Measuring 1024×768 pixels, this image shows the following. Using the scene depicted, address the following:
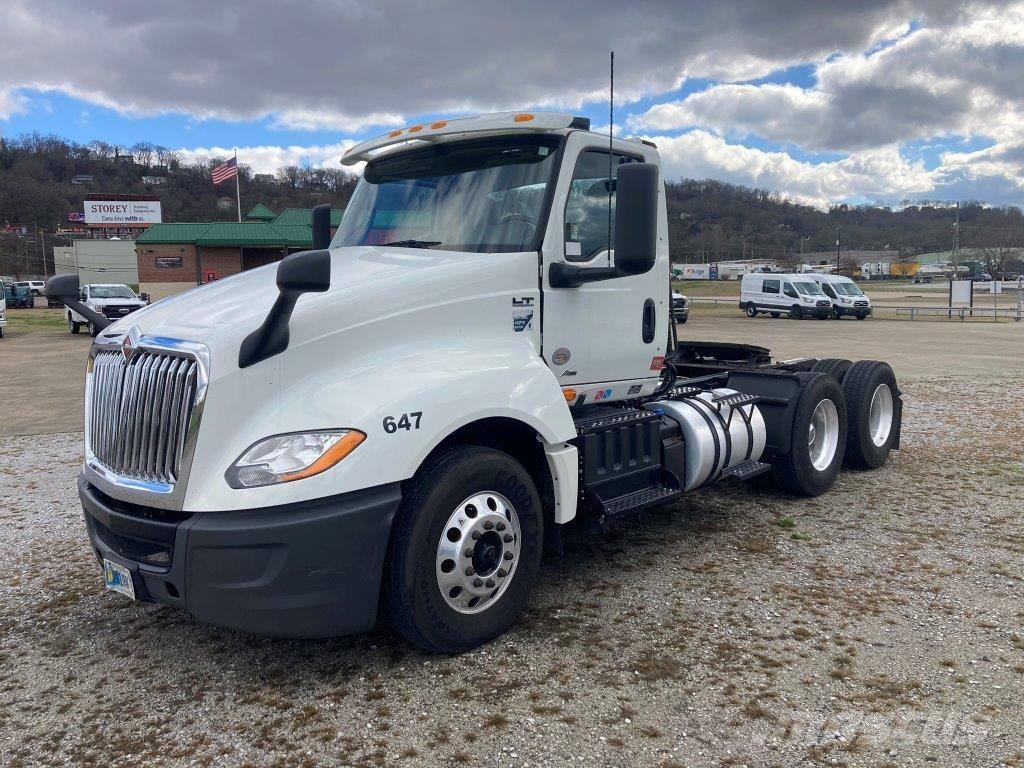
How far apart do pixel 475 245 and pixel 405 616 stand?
2.01m

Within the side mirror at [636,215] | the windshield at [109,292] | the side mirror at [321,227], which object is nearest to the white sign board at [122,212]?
the windshield at [109,292]

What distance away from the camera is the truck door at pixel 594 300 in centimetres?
459

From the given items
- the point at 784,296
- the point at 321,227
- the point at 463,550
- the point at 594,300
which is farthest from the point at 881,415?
the point at 784,296

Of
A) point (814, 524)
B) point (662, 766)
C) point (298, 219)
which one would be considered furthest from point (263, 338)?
point (298, 219)

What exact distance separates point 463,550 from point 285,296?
1388mm

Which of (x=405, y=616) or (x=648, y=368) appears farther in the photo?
(x=648, y=368)

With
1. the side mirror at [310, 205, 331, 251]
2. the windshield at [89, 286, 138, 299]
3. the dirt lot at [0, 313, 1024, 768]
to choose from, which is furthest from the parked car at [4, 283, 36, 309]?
the side mirror at [310, 205, 331, 251]

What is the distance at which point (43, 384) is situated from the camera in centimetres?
1534

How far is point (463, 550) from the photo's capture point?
148 inches

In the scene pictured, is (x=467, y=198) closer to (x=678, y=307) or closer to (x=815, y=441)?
(x=815, y=441)

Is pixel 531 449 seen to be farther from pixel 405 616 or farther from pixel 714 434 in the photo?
pixel 714 434

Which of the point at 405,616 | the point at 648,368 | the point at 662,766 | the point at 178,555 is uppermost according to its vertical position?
the point at 648,368

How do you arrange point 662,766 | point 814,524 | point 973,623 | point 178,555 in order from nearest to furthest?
1. point 662,766
2. point 178,555
3. point 973,623
4. point 814,524

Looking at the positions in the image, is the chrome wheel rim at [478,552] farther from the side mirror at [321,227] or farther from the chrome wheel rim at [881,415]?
the chrome wheel rim at [881,415]
